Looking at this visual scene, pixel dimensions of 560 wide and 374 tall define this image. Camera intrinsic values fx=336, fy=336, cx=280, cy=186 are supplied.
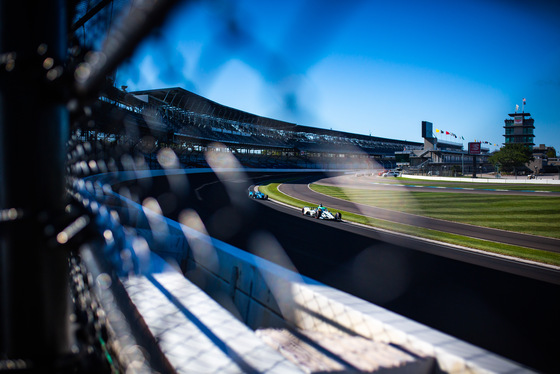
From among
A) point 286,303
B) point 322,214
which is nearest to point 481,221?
point 322,214

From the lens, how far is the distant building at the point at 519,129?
91500 mm

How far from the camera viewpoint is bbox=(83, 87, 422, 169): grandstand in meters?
37.7

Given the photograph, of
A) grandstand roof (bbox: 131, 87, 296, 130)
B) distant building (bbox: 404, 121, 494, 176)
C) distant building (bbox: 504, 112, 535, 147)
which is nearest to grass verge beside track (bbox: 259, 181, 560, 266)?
grandstand roof (bbox: 131, 87, 296, 130)

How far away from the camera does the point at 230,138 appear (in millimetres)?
62812

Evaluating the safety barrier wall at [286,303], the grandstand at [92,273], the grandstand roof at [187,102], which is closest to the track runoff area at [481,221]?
the safety barrier wall at [286,303]

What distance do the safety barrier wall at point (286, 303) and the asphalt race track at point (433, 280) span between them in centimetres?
416

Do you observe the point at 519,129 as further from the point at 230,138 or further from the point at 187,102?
the point at 187,102

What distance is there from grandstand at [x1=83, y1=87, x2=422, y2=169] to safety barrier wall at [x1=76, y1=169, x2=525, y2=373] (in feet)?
52.4

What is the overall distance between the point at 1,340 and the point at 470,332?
6823 mm

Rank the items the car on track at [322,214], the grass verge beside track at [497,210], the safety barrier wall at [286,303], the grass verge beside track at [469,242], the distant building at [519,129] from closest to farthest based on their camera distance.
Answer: the safety barrier wall at [286,303] → the grass verge beside track at [469,242] → the grass verge beside track at [497,210] → the car on track at [322,214] → the distant building at [519,129]

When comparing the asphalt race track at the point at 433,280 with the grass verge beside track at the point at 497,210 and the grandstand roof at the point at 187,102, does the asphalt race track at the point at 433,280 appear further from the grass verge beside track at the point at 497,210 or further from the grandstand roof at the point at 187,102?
the grandstand roof at the point at 187,102

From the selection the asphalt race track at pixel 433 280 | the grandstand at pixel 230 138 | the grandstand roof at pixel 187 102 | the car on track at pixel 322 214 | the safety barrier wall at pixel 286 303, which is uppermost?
the grandstand roof at pixel 187 102

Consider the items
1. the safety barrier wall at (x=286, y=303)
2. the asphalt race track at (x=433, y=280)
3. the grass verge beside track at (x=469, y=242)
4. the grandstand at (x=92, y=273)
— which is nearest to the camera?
the grandstand at (x=92, y=273)

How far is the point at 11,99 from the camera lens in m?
0.83
